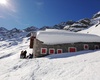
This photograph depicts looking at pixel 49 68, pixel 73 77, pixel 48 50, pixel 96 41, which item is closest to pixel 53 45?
pixel 48 50

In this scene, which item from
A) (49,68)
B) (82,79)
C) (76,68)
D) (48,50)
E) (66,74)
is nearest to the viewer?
(82,79)

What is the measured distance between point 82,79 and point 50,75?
3.34 metres

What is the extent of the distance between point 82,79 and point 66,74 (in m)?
2.03

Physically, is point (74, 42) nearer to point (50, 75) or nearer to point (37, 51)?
point (37, 51)

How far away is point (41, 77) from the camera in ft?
46.5

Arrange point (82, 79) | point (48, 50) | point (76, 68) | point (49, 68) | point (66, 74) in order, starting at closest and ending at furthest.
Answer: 1. point (82, 79)
2. point (66, 74)
3. point (76, 68)
4. point (49, 68)
5. point (48, 50)

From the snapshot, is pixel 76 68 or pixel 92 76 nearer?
pixel 92 76

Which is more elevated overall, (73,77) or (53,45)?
(53,45)

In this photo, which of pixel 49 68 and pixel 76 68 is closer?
pixel 76 68

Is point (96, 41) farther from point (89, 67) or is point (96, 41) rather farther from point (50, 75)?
point (50, 75)

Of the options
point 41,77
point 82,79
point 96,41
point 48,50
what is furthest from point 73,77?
point 96,41

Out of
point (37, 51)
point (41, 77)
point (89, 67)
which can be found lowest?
point (41, 77)

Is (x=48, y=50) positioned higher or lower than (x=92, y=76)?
higher

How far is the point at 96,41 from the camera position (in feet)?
83.2
